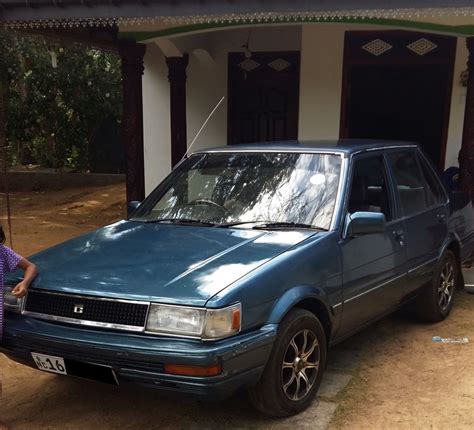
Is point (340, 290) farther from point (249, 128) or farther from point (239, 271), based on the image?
point (249, 128)

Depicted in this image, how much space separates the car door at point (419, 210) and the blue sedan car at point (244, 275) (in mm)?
17

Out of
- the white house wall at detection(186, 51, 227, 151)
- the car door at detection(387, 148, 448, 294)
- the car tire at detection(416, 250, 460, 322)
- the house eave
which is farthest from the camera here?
the white house wall at detection(186, 51, 227, 151)

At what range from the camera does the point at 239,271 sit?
9.92 feet

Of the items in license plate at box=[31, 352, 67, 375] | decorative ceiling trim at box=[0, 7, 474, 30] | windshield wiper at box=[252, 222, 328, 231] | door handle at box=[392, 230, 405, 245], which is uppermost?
decorative ceiling trim at box=[0, 7, 474, 30]

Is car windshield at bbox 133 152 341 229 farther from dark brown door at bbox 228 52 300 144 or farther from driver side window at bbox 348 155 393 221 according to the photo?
dark brown door at bbox 228 52 300 144

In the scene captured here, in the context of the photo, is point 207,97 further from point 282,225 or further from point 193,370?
point 193,370

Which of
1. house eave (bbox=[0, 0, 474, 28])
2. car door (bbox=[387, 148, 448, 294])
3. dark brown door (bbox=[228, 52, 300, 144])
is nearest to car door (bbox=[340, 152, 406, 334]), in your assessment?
car door (bbox=[387, 148, 448, 294])

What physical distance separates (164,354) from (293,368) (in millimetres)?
863

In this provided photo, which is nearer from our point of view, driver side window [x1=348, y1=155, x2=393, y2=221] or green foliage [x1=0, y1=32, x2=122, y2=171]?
driver side window [x1=348, y1=155, x2=393, y2=221]

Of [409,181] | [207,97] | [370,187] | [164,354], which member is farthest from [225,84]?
[164,354]

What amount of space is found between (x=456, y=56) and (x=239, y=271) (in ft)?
21.6

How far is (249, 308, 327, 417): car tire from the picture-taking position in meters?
3.06

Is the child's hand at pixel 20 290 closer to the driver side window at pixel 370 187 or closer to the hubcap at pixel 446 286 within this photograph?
the driver side window at pixel 370 187

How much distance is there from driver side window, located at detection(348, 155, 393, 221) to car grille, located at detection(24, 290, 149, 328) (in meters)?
1.74
